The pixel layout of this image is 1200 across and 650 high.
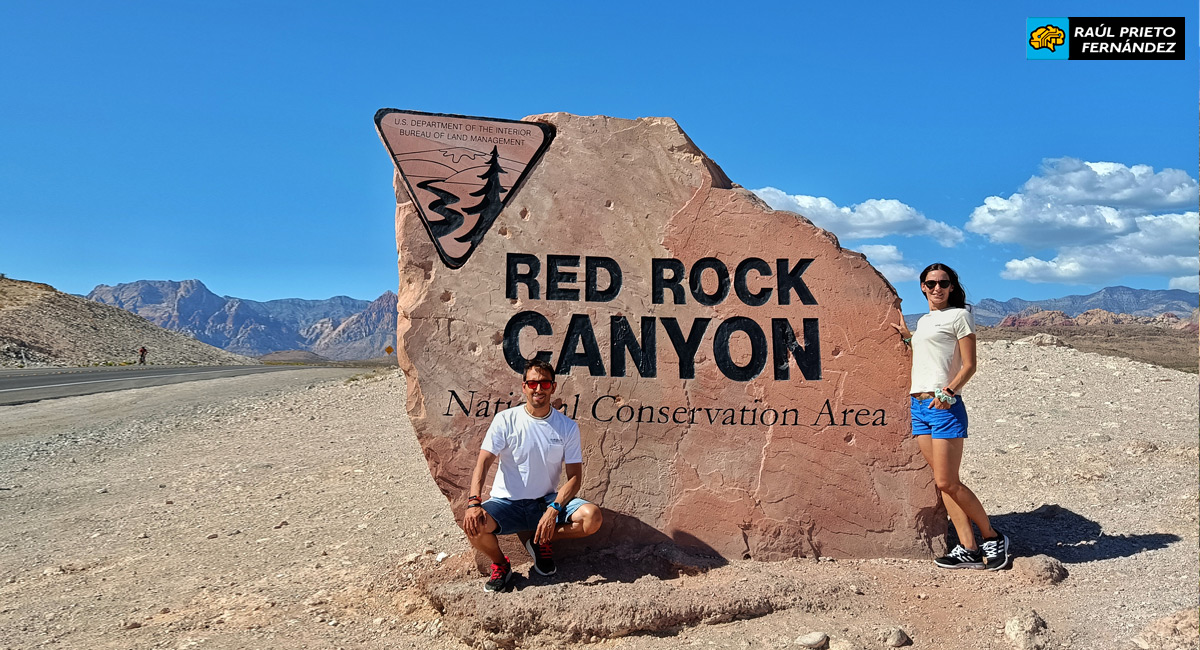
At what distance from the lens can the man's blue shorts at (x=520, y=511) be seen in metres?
4.16

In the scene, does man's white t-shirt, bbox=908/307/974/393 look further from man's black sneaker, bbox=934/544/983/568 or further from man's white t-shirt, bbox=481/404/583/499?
man's white t-shirt, bbox=481/404/583/499

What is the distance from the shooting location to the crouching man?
13.4ft

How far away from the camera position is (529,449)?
412 centimetres

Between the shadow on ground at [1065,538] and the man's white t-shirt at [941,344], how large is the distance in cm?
149

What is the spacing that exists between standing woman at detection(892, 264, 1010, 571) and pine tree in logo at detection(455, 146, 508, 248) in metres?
2.61

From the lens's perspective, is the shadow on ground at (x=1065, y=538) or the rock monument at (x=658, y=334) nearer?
the rock monument at (x=658, y=334)

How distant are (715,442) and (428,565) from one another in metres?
1.97

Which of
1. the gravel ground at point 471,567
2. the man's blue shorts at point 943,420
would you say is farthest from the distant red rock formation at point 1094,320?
the man's blue shorts at point 943,420

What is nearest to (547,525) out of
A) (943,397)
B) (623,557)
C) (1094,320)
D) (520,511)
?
(520,511)

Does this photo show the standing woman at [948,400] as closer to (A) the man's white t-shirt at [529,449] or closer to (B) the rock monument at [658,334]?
(B) the rock monument at [658,334]

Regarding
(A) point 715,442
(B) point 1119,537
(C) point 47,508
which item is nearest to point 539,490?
(A) point 715,442

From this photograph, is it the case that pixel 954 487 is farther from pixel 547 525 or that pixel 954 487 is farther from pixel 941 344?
pixel 547 525

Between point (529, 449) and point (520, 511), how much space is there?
355 mm

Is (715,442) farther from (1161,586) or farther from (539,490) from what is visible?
(1161,586)
